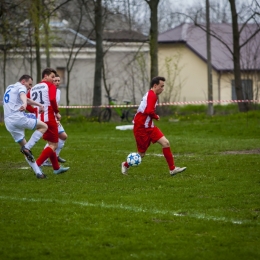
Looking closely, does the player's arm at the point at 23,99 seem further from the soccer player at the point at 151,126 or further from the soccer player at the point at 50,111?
the soccer player at the point at 151,126

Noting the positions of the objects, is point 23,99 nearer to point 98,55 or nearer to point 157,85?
point 157,85

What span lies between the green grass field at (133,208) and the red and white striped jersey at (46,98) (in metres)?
1.08

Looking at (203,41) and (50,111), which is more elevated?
(203,41)

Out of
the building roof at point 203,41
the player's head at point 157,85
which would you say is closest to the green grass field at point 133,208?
the player's head at point 157,85

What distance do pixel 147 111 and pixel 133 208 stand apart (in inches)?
134

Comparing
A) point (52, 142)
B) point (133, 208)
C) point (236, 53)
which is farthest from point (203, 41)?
point (133, 208)

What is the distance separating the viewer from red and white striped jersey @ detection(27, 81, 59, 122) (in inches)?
523

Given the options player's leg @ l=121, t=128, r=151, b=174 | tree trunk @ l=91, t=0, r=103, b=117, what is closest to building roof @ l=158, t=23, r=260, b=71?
tree trunk @ l=91, t=0, r=103, b=117

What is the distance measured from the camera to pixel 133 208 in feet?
30.9

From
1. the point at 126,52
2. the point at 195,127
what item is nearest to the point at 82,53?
the point at 126,52

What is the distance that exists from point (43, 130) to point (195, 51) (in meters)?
37.4

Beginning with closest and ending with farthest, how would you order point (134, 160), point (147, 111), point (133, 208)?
1. point (133, 208)
2. point (147, 111)
3. point (134, 160)

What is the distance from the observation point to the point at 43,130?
1308 centimetres

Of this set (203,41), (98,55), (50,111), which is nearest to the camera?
(50,111)
